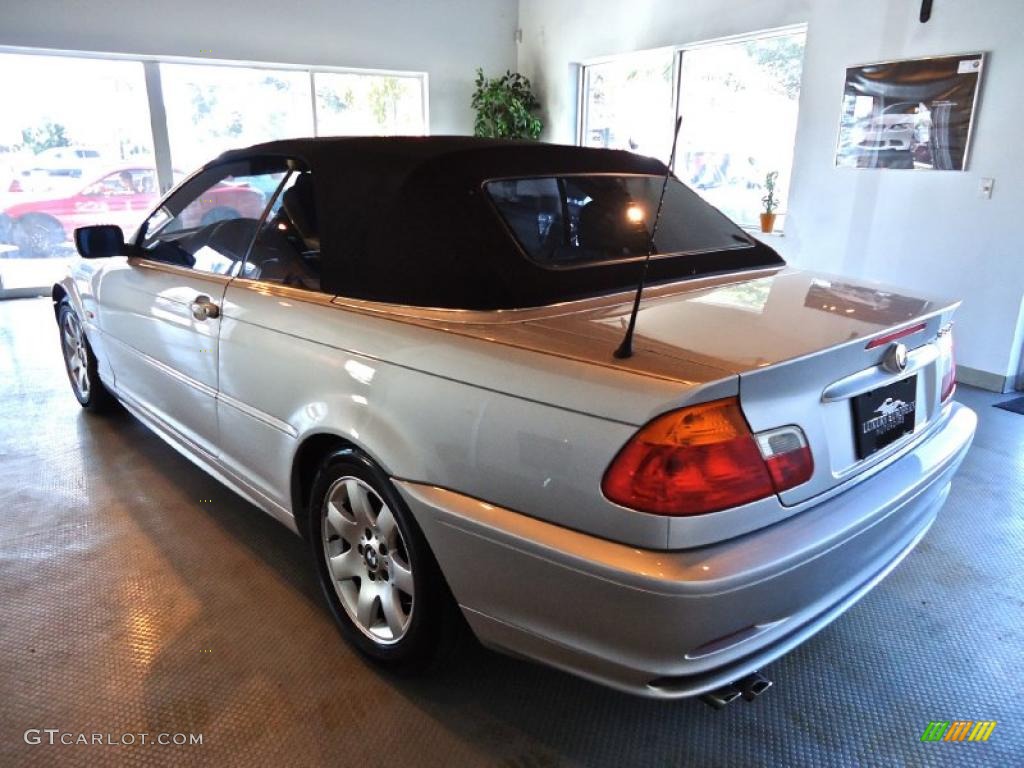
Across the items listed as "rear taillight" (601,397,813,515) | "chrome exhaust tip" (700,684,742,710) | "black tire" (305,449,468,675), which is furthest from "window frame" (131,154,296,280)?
"chrome exhaust tip" (700,684,742,710)

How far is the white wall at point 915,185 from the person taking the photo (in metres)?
4.25

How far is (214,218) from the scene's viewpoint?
255 centimetres

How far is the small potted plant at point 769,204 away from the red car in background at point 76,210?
619 cm

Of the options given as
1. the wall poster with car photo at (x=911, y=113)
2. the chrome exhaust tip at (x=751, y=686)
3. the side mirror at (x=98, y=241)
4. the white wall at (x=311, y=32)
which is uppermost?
the white wall at (x=311, y=32)

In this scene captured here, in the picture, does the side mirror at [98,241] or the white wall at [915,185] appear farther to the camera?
the white wall at [915,185]

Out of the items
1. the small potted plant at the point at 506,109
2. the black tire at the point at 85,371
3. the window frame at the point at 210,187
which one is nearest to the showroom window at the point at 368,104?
the small potted plant at the point at 506,109

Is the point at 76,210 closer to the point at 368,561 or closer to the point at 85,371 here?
the point at 85,371

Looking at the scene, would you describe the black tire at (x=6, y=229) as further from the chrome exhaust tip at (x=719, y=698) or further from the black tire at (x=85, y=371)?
the chrome exhaust tip at (x=719, y=698)

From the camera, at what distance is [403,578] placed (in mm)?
1682

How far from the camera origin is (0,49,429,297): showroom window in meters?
7.12

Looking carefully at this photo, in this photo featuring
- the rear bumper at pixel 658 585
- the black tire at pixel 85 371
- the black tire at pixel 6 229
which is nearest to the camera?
the rear bumper at pixel 658 585

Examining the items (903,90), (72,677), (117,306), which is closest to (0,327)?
(117,306)

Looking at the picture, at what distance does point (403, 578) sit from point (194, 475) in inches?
69.6

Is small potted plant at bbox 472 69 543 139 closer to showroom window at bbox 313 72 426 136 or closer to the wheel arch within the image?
showroom window at bbox 313 72 426 136
